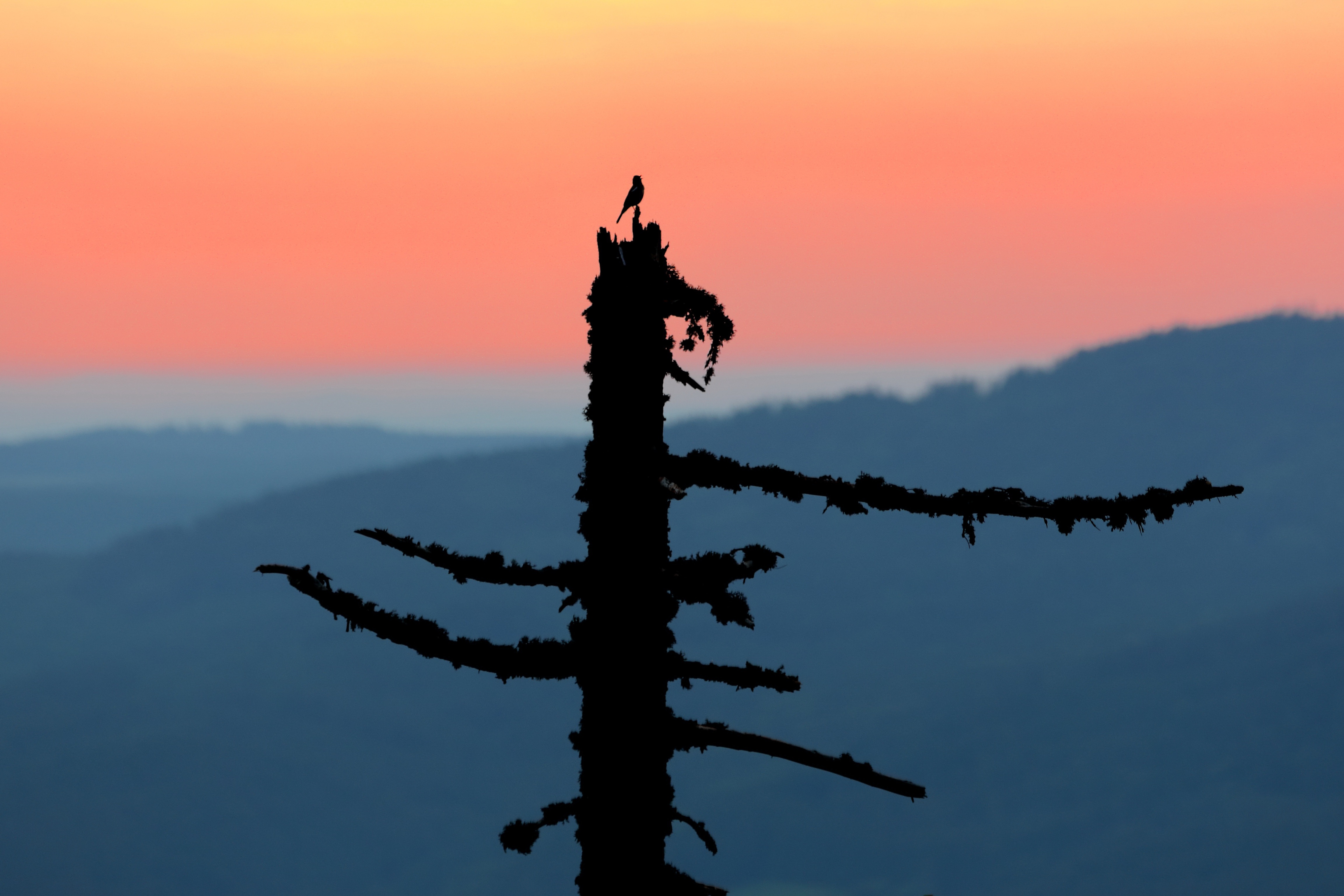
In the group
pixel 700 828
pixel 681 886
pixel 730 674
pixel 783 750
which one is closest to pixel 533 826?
pixel 681 886

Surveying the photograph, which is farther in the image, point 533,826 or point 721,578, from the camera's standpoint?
point 533,826

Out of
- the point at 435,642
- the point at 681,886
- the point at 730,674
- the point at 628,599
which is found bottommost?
the point at 681,886

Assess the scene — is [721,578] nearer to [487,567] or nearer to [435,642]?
[487,567]

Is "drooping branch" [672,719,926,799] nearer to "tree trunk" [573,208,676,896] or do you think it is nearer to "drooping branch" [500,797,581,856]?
"tree trunk" [573,208,676,896]

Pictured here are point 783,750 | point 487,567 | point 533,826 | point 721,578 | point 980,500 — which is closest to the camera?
point 980,500

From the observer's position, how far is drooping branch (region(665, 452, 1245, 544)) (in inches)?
376

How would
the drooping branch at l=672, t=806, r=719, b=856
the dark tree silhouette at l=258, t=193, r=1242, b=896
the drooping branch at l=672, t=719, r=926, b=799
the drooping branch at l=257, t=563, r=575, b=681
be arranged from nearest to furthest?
the drooping branch at l=672, t=719, r=926, b=799 < the drooping branch at l=257, t=563, r=575, b=681 < the dark tree silhouette at l=258, t=193, r=1242, b=896 < the drooping branch at l=672, t=806, r=719, b=856

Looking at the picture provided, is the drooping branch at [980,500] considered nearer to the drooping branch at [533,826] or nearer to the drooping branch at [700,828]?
the drooping branch at [700,828]

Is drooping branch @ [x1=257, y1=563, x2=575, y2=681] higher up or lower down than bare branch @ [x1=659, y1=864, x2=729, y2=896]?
higher up

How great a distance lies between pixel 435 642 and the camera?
36.0 feet

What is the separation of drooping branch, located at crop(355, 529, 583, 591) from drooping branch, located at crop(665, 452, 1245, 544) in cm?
157

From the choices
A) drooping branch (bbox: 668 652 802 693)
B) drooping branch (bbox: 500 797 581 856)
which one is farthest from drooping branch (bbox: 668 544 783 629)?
drooping branch (bbox: 500 797 581 856)

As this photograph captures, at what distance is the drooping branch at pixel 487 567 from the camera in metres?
10.9

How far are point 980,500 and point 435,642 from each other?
15.7ft
